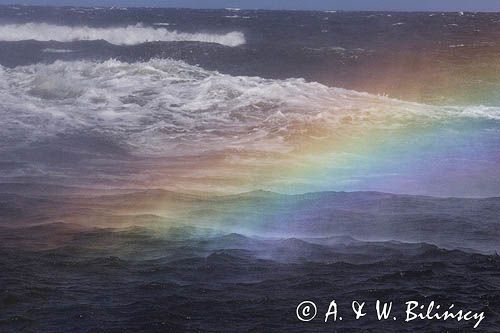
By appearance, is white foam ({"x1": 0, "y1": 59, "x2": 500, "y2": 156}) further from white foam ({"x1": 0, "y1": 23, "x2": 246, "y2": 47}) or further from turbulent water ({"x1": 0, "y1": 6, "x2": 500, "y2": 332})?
white foam ({"x1": 0, "y1": 23, "x2": 246, "y2": 47})

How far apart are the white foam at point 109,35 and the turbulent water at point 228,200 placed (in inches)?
1076

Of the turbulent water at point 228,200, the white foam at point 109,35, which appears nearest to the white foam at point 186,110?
the turbulent water at point 228,200

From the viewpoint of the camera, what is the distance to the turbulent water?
9.78m

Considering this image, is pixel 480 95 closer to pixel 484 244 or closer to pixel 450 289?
pixel 484 244

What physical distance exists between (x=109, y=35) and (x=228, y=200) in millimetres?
53178

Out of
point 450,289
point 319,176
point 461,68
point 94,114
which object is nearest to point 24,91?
point 94,114

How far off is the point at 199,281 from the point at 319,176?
8.01 metres

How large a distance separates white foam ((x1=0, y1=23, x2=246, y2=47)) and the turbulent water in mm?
27341

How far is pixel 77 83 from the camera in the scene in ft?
98.7

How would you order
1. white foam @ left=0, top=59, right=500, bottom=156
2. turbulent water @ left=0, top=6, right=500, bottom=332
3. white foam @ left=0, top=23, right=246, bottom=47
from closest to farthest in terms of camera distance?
turbulent water @ left=0, top=6, right=500, bottom=332 → white foam @ left=0, top=59, right=500, bottom=156 → white foam @ left=0, top=23, right=246, bottom=47

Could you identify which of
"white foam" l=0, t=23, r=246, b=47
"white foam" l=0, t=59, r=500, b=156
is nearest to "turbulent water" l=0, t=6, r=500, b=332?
"white foam" l=0, t=59, r=500, b=156

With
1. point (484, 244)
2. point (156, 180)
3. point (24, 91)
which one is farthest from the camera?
point (24, 91)

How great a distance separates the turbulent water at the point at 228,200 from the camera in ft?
32.1

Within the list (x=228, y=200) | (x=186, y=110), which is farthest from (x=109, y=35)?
(x=228, y=200)
